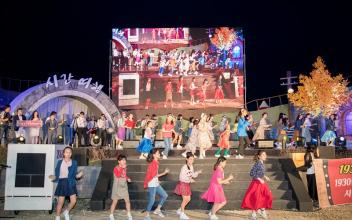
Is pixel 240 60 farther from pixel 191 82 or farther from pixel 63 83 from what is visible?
pixel 63 83

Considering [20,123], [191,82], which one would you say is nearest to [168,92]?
[191,82]

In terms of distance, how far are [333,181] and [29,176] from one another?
8.86m

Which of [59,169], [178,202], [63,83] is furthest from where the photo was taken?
[63,83]

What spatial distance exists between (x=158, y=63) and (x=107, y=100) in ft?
12.9

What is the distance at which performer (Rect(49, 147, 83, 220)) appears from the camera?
372 inches

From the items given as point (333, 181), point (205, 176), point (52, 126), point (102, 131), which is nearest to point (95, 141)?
point (102, 131)

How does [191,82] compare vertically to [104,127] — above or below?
above

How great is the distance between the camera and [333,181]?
12.0m

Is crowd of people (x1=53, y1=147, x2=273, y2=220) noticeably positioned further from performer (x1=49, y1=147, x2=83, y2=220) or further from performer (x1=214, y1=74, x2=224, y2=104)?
performer (x1=214, y1=74, x2=224, y2=104)

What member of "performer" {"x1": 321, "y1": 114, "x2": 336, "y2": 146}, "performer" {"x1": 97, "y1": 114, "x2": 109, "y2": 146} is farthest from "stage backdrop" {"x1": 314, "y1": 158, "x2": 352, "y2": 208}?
"performer" {"x1": 97, "y1": 114, "x2": 109, "y2": 146}

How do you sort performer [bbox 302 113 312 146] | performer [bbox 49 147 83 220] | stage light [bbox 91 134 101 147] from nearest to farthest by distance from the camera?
performer [bbox 49 147 83 220]
stage light [bbox 91 134 101 147]
performer [bbox 302 113 312 146]

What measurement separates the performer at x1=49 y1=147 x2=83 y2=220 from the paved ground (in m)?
0.86

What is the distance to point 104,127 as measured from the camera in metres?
19.4

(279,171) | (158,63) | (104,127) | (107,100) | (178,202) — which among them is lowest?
(178,202)
